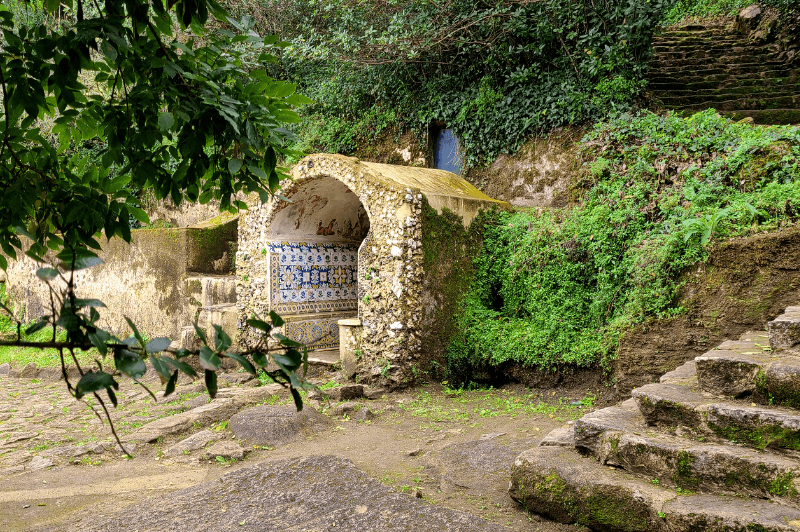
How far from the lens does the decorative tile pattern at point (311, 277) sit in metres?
9.22

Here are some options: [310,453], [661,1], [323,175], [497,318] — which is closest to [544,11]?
[661,1]

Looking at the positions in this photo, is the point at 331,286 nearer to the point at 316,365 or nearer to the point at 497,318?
the point at 316,365

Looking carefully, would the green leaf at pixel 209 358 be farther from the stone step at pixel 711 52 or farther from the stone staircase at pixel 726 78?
the stone step at pixel 711 52

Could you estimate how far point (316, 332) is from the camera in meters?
9.72

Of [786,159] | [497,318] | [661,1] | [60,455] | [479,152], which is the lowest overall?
[60,455]

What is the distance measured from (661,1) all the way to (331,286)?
7.19 m

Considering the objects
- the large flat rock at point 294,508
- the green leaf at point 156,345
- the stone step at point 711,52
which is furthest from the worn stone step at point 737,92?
the green leaf at point 156,345

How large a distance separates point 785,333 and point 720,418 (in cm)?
93

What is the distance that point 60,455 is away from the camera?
5.62m

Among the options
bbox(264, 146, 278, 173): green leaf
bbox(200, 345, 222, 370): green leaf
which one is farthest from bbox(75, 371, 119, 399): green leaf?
bbox(264, 146, 278, 173): green leaf

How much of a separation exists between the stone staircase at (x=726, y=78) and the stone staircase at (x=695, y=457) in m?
7.08

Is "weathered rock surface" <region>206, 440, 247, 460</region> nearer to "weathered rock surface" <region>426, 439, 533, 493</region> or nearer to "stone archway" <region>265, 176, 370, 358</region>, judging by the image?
"weathered rock surface" <region>426, 439, 533, 493</region>

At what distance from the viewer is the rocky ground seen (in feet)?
12.6

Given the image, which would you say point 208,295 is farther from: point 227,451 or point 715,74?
point 715,74
